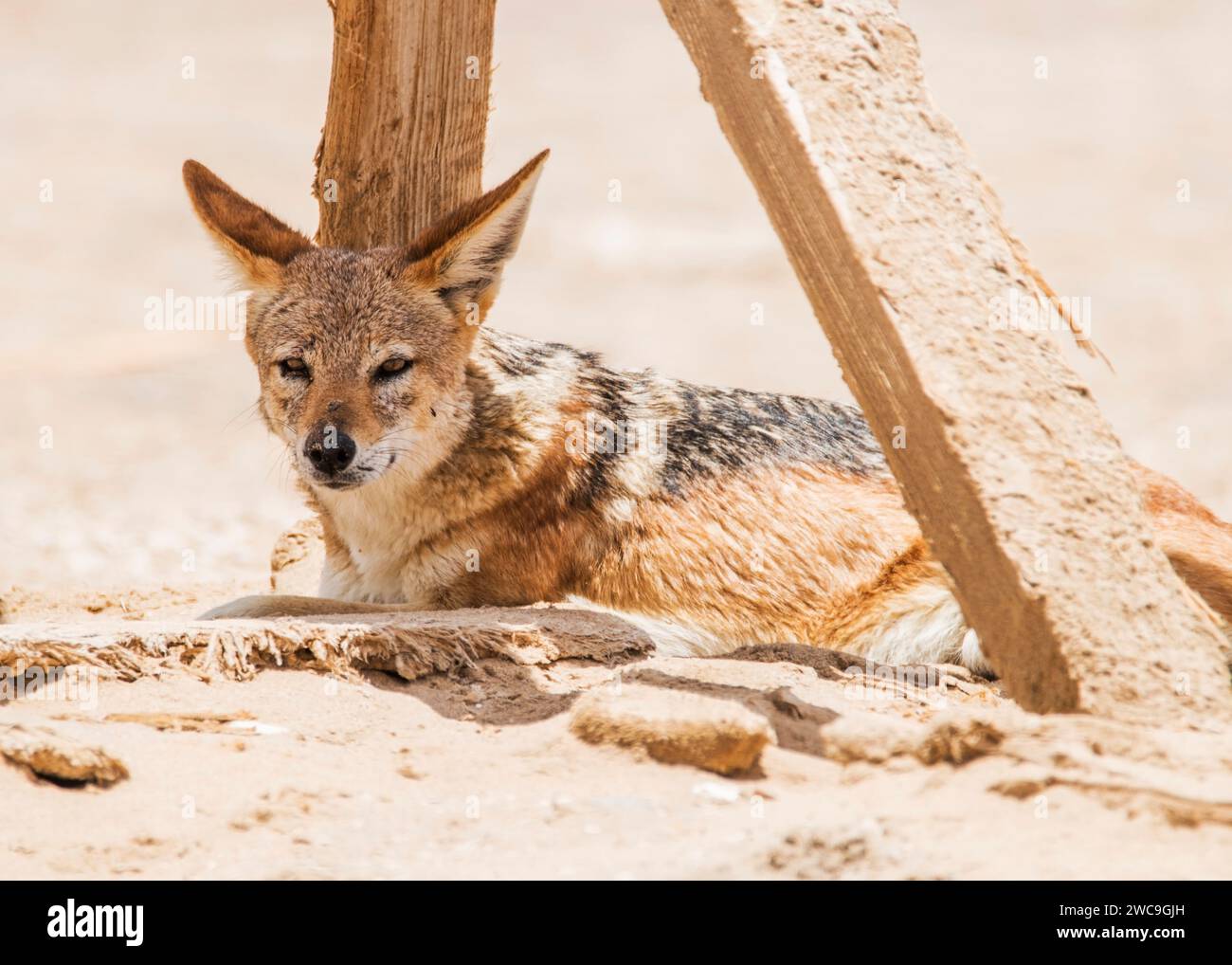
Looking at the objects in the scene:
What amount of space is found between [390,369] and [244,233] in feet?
3.32

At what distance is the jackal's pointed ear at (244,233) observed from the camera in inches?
243

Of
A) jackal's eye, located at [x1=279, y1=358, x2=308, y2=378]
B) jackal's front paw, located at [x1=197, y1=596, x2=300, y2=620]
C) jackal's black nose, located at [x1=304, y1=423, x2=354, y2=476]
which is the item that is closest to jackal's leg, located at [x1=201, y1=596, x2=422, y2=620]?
jackal's front paw, located at [x1=197, y1=596, x2=300, y2=620]

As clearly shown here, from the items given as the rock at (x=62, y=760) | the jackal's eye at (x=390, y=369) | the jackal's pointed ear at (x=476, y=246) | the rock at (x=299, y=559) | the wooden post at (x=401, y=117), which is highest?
the wooden post at (x=401, y=117)

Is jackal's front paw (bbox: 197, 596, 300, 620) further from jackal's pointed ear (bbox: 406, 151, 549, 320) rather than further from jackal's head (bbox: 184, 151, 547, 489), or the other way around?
jackal's pointed ear (bbox: 406, 151, 549, 320)

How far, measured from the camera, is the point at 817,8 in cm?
381

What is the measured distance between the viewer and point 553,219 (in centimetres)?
1653

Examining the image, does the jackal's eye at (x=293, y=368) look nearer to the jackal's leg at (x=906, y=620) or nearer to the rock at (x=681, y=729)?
the jackal's leg at (x=906, y=620)

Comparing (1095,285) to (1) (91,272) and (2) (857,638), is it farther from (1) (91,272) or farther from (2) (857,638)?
(1) (91,272)

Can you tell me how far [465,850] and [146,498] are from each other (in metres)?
7.66

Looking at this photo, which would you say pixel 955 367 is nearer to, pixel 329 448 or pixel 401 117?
pixel 329 448

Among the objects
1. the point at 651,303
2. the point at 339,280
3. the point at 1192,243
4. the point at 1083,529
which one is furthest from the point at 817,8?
the point at 1192,243

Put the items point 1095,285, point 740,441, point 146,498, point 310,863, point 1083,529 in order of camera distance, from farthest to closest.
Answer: point 1095,285 < point 146,498 < point 740,441 < point 1083,529 < point 310,863

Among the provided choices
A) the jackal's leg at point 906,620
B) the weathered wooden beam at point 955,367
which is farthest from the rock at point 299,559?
the weathered wooden beam at point 955,367

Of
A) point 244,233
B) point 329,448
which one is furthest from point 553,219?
point 329,448
